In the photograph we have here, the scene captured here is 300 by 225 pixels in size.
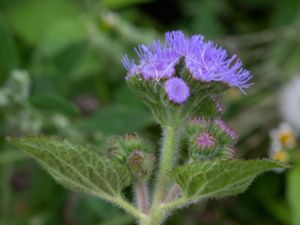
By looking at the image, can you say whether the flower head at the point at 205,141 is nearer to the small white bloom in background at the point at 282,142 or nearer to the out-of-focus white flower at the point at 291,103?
the small white bloom in background at the point at 282,142

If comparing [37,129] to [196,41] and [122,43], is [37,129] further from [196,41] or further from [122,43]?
[196,41]

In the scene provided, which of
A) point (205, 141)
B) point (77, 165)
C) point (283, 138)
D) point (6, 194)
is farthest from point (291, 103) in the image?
point (77, 165)

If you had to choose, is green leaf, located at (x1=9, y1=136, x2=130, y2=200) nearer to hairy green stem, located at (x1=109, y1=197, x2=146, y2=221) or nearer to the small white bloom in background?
hairy green stem, located at (x1=109, y1=197, x2=146, y2=221)

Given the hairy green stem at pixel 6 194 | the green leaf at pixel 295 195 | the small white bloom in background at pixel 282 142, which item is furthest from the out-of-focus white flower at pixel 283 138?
the hairy green stem at pixel 6 194

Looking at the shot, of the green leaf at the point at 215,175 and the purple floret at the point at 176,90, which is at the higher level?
the purple floret at the point at 176,90

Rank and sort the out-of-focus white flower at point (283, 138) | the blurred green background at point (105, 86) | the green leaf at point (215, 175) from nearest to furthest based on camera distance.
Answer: the green leaf at point (215, 175), the blurred green background at point (105, 86), the out-of-focus white flower at point (283, 138)

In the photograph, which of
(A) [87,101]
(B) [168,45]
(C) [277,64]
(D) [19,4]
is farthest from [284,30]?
(B) [168,45]
